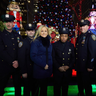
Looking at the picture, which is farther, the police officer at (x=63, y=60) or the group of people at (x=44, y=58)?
the police officer at (x=63, y=60)

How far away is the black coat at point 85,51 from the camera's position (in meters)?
2.10

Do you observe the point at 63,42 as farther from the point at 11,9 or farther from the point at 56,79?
the point at 11,9

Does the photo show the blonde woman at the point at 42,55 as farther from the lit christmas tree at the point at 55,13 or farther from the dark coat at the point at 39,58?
the lit christmas tree at the point at 55,13

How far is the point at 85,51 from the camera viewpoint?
2217 millimetres

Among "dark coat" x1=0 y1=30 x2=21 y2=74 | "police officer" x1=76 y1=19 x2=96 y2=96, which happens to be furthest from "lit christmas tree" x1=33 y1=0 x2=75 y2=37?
"dark coat" x1=0 y1=30 x2=21 y2=74

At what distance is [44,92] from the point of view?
205cm

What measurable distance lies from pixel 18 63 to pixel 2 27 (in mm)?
941

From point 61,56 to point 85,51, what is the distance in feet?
1.84

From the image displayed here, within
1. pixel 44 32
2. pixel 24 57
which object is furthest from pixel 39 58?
pixel 44 32

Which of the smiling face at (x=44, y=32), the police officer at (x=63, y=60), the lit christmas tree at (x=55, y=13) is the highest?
the lit christmas tree at (x=55, y=13)

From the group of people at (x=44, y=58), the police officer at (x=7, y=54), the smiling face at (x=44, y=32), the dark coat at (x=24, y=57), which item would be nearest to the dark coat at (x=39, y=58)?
the group of people at (x=44, y=58)

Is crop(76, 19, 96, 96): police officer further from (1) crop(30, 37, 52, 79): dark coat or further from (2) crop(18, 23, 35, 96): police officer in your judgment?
(2) crop(18, 23, 35, 96): police officer

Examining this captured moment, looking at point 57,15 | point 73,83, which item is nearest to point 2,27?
point 73,83

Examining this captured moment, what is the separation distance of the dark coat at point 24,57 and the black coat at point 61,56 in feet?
1.87
